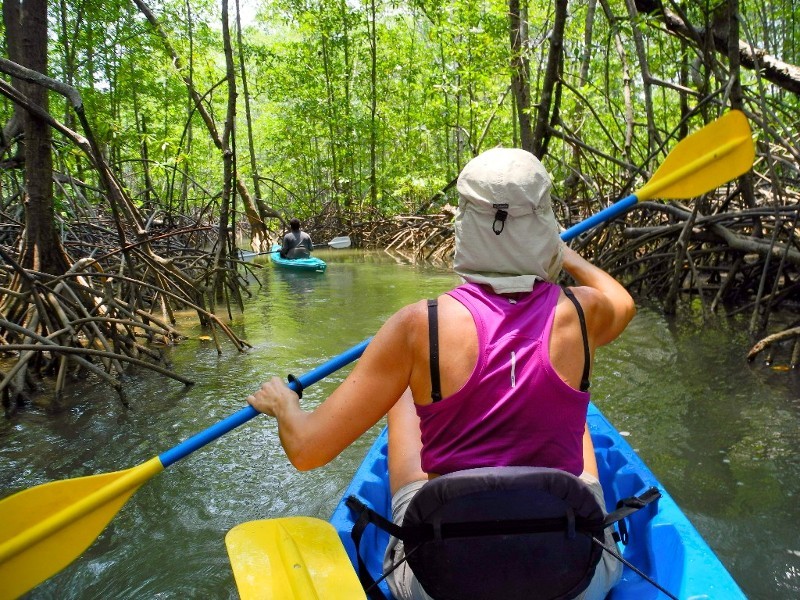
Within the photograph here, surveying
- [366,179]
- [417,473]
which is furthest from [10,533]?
[366,179]

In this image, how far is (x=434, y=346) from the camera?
1.25m

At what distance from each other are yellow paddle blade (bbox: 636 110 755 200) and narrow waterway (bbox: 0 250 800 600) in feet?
4.06

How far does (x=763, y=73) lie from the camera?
4.70 meters

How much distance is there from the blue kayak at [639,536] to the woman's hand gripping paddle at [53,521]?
44cm

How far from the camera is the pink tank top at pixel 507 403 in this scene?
1.23m

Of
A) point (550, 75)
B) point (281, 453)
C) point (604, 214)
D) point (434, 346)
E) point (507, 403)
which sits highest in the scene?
point (550, 75)

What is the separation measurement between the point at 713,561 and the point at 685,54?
4744 mm

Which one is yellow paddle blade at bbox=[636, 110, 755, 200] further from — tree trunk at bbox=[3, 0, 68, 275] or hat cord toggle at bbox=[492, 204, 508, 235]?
tree trunk at bbox=[3, 0, 68, 275]

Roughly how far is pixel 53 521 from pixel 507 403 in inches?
49.1

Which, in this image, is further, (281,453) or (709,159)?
(281,453)

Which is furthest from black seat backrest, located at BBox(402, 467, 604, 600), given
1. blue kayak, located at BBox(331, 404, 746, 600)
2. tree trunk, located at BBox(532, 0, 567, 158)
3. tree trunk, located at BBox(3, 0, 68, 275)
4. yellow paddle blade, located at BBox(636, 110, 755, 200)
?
tree trunk, located at BBox(532, 0, 567, 158)

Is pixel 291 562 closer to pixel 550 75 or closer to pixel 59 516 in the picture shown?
pixel 59 516

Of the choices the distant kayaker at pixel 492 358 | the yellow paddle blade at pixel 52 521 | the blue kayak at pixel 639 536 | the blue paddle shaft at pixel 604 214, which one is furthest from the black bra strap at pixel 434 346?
the blue paddle shaft at pixel 604 214

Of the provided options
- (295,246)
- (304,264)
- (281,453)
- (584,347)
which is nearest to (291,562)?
(584,347)
